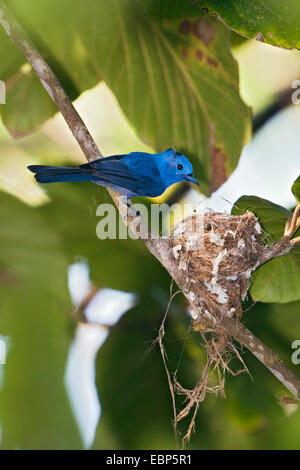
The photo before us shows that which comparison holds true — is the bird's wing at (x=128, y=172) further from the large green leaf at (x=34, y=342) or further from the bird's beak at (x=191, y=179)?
the large green leaf at (x=34, y=342)

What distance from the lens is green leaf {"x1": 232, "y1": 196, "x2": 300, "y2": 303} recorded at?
358cm

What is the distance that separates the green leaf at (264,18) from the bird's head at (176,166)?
1.06 metres

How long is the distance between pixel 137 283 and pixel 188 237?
2.47 feet

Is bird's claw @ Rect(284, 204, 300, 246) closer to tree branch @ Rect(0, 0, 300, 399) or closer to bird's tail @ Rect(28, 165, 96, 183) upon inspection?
tree branch @ Rect(0, 0, 300, 399)

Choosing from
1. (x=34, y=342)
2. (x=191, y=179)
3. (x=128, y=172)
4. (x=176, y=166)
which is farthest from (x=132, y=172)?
(x=34, y=342)

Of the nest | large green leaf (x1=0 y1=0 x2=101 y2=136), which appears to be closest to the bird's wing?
the nest

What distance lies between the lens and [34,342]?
373 cm

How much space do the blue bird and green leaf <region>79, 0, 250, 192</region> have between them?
184 millimetres

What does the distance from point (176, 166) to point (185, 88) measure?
28.1 inches

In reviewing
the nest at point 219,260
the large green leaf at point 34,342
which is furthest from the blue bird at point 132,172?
the large green leaf at point 34,342

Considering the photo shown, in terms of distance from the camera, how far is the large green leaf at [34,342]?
12.0 feet

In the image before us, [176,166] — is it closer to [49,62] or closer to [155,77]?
[155,77]

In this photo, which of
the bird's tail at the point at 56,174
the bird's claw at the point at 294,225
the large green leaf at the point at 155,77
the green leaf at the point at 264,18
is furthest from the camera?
the large green leaf at the point at 155,77

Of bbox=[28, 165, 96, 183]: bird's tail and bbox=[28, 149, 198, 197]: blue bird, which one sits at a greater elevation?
bbox=[28, 165, 96, 183]: bird's tail
